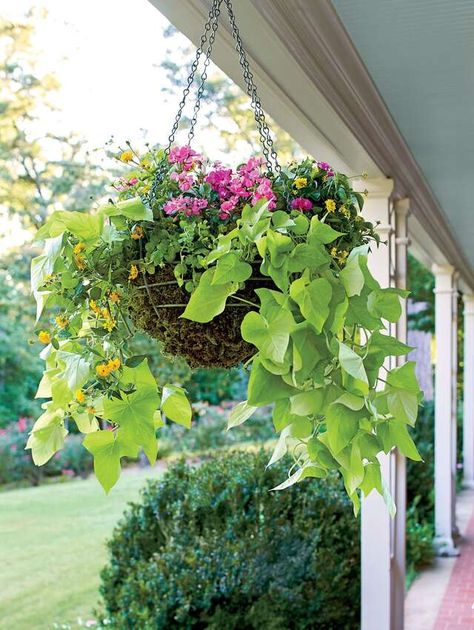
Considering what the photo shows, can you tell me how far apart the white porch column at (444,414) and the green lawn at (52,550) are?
274 centimetres

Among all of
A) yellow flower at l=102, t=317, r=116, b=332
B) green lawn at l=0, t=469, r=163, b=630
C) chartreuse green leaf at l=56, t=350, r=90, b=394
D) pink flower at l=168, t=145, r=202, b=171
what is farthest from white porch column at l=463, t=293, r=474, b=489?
chartreuse green leaf at l=56, t=350, r=90, b=394

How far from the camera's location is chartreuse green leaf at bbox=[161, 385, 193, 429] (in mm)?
1181

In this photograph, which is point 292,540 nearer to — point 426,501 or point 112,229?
point 112,229

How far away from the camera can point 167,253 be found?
4.08 ft

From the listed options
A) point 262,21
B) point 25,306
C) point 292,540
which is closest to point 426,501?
point 292,540

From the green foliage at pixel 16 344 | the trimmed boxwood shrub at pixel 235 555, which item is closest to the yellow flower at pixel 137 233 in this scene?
the trimmed boxwood shrub at pixel 235 555

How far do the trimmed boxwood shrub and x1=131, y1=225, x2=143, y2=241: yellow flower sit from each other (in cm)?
276

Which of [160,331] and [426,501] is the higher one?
[160,331]

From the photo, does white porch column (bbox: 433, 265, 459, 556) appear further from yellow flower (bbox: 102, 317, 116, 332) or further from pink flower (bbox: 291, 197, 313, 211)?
yellow flower (bbox: 102, 317, 116, 332)

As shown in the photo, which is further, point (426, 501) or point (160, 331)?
point (426, 501)

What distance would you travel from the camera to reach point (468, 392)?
32.9ft

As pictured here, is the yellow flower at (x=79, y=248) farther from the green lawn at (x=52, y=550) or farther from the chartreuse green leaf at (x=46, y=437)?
the green lawn at (x=52, y=550)

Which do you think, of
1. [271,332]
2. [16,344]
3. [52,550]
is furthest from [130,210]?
[16,344]

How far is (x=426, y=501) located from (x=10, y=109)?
531cm
